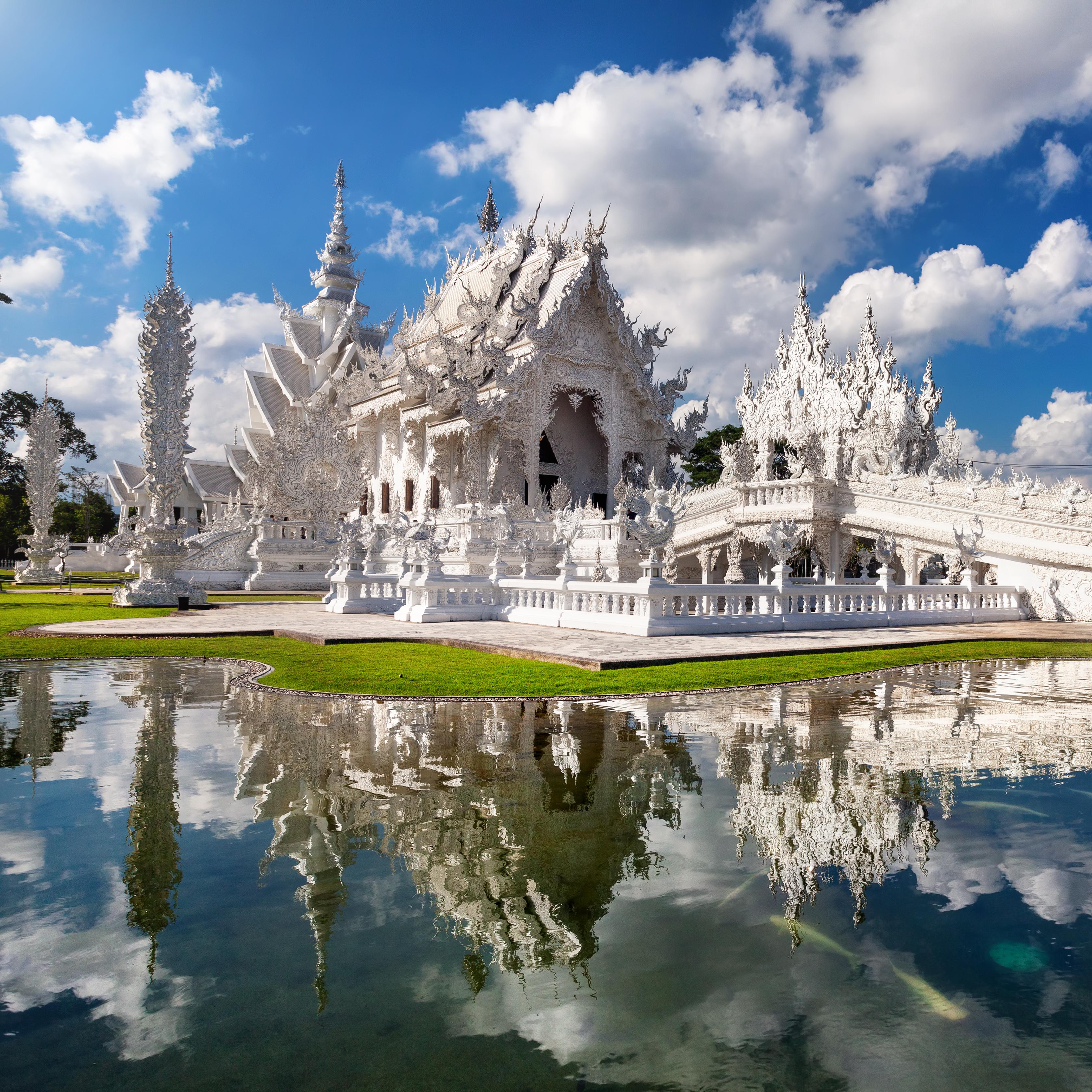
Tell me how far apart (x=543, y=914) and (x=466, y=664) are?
18.9ft

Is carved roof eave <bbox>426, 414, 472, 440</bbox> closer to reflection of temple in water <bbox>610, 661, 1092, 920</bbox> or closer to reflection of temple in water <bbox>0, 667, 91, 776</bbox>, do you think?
reflection of temple in water <bbox>0, 667, 91, 776</bbox>

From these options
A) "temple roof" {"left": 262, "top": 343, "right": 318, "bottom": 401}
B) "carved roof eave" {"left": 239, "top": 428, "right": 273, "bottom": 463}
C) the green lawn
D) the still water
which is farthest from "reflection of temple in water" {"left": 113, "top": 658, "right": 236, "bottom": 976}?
"temple roof" {"left": 262, "top": 343, "right": 318, "bottom": 401}

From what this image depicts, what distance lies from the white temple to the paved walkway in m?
0.74

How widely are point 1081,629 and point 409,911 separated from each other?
14.6 meters

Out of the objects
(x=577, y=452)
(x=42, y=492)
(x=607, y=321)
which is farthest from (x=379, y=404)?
(x=42, y=492)

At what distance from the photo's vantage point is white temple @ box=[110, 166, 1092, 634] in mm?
14008

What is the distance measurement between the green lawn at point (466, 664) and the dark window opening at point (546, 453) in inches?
667

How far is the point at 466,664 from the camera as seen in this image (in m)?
8.31

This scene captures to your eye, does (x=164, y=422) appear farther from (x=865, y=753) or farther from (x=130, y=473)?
(x=130, y=473)

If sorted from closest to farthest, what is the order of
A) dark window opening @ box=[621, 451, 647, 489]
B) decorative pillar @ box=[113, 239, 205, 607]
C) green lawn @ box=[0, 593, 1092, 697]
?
green lawn @ box=[0, 593, 1092, 697], decorative pillar @ box=[113, 239, 205, 607], dark window opening @ box=[621, 451, 647, 489]

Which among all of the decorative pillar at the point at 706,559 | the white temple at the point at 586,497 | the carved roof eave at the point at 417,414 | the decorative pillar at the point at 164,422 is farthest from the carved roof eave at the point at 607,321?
the decorative pillar at the point at 164,422

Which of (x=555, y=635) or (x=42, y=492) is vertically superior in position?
(x=42, y=492)

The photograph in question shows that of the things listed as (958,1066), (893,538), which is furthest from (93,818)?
(893,538)

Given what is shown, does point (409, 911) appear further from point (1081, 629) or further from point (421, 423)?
point (421, 423)
